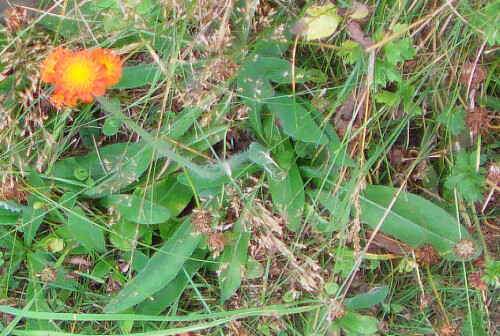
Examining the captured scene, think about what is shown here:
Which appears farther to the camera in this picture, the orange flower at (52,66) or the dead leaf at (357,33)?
the dead leaf at (357,33)

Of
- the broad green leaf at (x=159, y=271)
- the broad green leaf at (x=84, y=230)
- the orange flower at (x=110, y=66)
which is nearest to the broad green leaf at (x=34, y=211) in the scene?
the broad green leaf at (x=84, y=230)

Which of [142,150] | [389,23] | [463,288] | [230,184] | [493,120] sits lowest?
[463,288]

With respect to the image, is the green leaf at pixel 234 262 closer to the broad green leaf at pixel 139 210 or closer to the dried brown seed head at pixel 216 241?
the dried brown seed head at pixel 216 241

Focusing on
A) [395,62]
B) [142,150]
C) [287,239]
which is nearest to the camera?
[395,62]

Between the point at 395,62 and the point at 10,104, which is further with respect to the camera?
the point at 10,104

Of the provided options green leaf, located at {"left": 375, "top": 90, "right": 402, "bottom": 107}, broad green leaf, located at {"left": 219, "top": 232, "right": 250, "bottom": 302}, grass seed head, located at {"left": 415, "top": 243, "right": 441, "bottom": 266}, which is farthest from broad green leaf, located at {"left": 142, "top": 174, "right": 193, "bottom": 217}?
grass seed head, located at {"left": 415, "top": 243, "right": 441, "bottom": 266}

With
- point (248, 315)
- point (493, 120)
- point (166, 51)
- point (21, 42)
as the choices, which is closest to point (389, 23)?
point (493, 120)

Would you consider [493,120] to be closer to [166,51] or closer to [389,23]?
[389,23]

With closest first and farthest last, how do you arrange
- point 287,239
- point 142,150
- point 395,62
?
1. point 395,62
2. point 142,150
3. point 287,239

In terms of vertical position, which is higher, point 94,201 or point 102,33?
point 102,33
